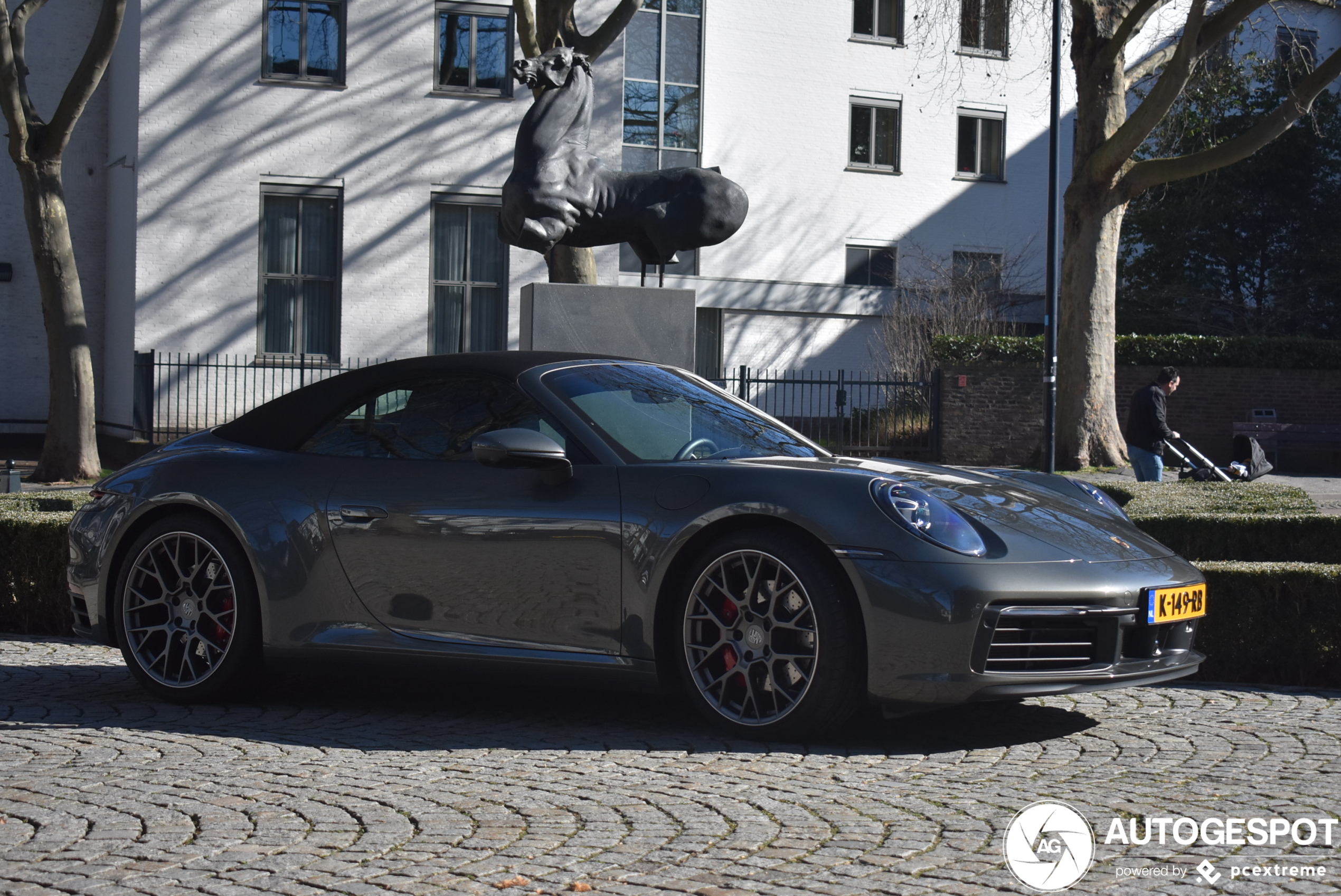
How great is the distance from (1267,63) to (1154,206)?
5529mm

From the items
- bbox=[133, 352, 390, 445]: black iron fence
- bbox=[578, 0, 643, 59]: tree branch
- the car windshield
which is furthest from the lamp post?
the car windshield

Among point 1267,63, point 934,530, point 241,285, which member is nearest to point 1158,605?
point 934,530

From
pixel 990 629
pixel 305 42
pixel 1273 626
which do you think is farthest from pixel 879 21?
pixel 990 629

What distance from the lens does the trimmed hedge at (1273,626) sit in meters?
6.52

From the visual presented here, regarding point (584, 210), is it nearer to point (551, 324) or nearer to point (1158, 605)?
point (551, 324)

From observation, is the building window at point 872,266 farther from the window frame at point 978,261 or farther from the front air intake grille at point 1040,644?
the front air intake grille at point 1040,644

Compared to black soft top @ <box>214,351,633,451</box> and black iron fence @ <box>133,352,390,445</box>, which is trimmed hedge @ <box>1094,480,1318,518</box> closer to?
black soft top @ <box>214,351,633,451</box>

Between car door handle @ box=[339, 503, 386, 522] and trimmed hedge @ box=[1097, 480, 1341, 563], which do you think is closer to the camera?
car door handle @ box=[339, 503, 386, 522]

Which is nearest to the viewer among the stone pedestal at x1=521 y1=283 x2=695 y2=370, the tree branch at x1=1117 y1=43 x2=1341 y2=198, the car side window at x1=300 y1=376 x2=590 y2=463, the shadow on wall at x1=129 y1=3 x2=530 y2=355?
the car side window at x1=300 y1=376 x2=590 y2=463

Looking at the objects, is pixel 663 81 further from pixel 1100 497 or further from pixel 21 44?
pixel 1100 497

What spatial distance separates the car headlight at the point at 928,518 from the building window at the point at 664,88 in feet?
84.7

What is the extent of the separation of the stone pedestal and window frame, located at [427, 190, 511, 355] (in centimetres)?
1315

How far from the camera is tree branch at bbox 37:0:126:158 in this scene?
1753 centimetres

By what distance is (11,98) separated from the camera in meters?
17.8
